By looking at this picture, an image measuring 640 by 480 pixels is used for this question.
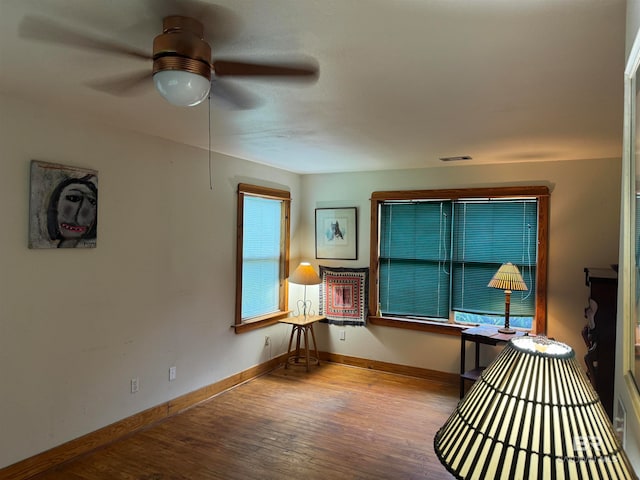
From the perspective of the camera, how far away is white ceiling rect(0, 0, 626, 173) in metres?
1.49

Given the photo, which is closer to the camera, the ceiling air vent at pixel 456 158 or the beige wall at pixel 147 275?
the beige wall at pixel 147 275

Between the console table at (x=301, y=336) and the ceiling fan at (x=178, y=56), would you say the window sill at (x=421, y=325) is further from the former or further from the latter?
the ceiling fan at (x=178, y=56)

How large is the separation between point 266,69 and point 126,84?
83cm

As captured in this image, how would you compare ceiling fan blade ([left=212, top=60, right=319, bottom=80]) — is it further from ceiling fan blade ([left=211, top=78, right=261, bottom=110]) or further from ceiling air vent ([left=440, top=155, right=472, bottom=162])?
ceiling air vent ([left=440, top=155, right=472, bottom=162])

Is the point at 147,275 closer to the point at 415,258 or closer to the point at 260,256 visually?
the point at 260,256

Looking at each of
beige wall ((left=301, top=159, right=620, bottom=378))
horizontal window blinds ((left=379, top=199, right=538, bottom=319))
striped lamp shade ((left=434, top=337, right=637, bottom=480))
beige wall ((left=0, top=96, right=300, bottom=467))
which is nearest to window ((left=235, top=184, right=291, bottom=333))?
beige wall ((left=0, top=96, right=300, bottom=467))

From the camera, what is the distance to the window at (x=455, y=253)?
13.8 ft

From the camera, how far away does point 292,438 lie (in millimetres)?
3297

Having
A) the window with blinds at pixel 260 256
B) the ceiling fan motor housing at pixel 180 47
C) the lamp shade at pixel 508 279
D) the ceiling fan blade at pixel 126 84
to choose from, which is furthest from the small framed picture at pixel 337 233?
the ceiling fan motor housing at pixel 180 47

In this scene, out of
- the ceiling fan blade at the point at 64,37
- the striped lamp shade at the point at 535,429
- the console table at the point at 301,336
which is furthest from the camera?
the console table at the point at 301,336

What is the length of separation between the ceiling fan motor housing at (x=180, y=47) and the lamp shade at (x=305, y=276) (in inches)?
138

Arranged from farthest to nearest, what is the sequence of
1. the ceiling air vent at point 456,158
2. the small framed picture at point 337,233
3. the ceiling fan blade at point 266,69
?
the small framed picture at point 337,233
the ceiling air vent at point 456,158
the ceiling fan blade at point 266,69

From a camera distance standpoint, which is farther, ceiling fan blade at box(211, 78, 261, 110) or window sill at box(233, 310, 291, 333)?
window sill at box(233, 310, 291, 333)

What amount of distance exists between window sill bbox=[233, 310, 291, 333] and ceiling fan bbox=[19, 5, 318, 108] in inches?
118
